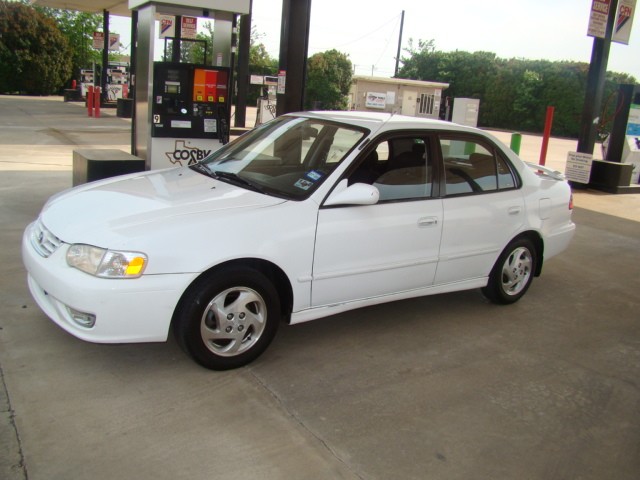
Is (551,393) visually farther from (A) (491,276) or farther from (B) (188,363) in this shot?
(B) (188,363)

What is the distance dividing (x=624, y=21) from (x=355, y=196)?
35.2 feet

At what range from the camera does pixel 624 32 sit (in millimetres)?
12109

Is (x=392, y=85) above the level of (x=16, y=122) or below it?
above

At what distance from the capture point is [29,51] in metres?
34.4

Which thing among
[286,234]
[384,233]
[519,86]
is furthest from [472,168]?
[519,86]

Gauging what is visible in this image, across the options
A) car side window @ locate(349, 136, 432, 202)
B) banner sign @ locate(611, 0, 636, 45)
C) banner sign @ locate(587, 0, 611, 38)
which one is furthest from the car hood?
banner sign @ locate(611, 0, 636, 45)

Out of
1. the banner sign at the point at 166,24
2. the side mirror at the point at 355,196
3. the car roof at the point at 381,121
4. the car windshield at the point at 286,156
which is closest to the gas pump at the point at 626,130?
the car roof at the point at 381,121

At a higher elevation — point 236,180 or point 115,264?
point 236,180

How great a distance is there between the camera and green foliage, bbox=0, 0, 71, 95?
33.9 meters

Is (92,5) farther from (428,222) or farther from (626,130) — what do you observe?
(428,222)

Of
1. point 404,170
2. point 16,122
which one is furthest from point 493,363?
point 16,122

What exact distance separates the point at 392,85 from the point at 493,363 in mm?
35235

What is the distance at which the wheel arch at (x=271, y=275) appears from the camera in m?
3.59

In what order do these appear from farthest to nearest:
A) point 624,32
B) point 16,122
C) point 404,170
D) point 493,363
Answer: point 16,122
point 624,32
point 404,170
point 493,363
